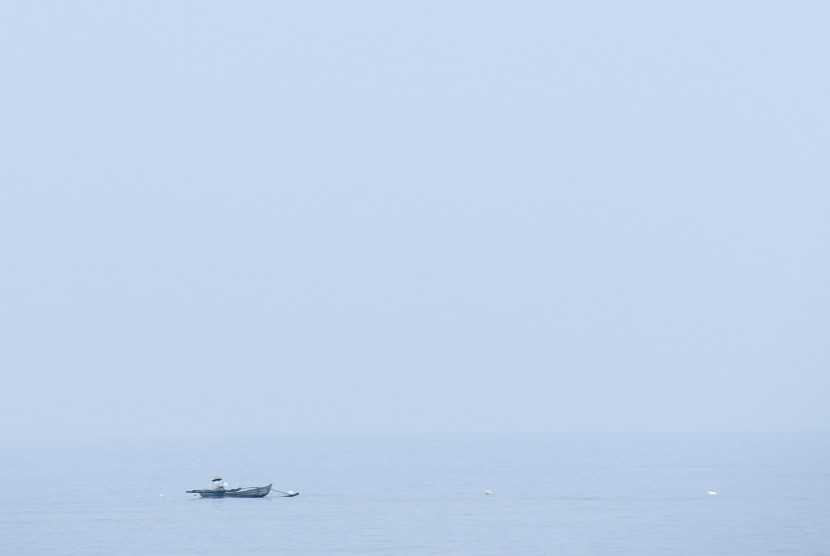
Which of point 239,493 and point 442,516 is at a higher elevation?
point 239,493

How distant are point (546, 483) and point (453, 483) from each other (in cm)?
1169

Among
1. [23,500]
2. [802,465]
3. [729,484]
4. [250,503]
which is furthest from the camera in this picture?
[802,465]

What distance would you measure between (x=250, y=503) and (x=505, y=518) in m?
29.9

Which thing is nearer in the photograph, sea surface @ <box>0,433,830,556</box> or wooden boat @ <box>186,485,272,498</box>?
sea surface @ <box>0,433,830,556</box>

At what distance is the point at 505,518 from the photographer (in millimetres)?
109062

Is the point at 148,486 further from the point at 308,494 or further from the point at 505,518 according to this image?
the point at 505,518

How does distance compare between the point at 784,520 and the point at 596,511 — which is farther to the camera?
the point at 596,511

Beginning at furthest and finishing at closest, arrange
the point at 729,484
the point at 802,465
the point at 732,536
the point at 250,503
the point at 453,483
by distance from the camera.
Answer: the point at 802,465
the point at 453,483
the point at 729,484
the point at 250,503
the point at 732,536

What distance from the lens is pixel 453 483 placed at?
156 meters

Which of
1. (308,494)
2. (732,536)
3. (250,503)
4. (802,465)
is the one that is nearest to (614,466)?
(802,465)

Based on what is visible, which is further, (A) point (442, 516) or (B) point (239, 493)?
(B) point (239, 493)

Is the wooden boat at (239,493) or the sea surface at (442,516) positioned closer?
the sea surface at (442,516)

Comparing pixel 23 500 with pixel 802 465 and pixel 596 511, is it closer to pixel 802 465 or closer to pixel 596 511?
pixel 596 511

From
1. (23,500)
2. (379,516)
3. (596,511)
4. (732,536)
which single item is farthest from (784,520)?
(23,500)
